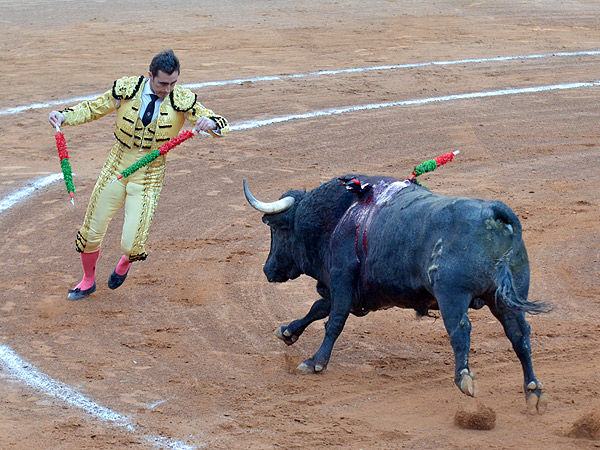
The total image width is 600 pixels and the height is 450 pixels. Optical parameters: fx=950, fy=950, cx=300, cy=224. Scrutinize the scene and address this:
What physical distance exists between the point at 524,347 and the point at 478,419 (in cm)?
47

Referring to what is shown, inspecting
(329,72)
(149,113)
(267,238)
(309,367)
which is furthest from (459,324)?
(329,72)

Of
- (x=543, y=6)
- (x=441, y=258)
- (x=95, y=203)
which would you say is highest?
(x=441, y=258)

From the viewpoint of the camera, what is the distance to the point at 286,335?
634 cm

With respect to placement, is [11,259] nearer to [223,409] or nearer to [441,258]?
[223,409]

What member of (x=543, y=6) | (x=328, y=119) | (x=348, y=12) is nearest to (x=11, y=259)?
(x=328, y=119)

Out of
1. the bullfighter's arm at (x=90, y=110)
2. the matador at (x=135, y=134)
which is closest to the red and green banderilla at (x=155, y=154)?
the matador at (x=135, y=134)

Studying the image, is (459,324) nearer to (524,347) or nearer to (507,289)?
(507,289)

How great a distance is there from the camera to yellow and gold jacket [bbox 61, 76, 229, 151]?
6.93 metres

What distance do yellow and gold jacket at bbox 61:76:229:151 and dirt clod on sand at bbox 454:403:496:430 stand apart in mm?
2800

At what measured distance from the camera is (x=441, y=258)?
16.6 feet

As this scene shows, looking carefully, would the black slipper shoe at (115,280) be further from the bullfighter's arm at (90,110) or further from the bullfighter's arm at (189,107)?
the bullfighter's arm at (189,107)

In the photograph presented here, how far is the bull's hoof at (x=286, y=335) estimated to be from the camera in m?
6.34

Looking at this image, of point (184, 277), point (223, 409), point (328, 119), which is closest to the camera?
point (223, 409)

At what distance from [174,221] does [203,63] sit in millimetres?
6610
